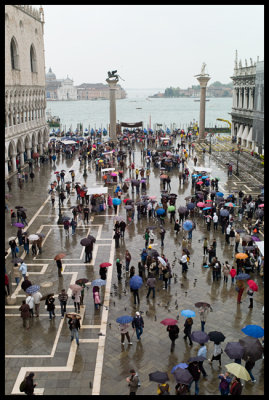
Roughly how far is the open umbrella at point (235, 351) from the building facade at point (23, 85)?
97.5ft

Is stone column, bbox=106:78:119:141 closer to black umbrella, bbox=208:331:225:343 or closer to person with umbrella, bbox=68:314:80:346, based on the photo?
person with umbrella, bbox=68:314:80:346

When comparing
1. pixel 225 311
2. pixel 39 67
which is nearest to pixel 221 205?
pixel 225 311

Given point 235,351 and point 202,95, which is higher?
point 202,95

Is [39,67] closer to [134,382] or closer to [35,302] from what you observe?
[35,302]

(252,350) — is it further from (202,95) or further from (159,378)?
(202,95)

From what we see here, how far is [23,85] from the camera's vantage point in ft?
143

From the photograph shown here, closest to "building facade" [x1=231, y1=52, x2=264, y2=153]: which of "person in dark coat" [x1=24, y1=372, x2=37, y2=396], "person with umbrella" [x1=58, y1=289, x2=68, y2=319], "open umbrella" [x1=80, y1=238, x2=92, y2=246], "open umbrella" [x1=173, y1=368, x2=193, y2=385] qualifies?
"open umbrella" [x1=80, y1=238, x2=92, y2=246]

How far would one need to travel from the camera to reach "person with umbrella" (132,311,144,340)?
13.7 m

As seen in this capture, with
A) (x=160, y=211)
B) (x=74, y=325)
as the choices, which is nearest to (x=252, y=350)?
(x=74, y=325)

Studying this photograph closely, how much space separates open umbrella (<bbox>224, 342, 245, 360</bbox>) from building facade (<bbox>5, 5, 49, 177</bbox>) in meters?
29.7

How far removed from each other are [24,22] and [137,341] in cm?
4017

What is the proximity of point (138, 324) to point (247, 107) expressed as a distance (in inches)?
1838

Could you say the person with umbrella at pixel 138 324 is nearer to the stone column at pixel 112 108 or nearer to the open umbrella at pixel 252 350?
the open umbrella at pixel 252 350

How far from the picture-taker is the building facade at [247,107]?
4794 cm
